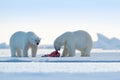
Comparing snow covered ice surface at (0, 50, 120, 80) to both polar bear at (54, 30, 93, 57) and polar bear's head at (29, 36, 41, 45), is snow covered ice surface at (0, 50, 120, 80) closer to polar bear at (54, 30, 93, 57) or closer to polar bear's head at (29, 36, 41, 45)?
polar bear's head at (29, 36, 41, 45)

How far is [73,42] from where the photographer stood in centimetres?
2028

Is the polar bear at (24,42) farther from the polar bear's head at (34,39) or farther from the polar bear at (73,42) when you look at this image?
the polar bear at (73,42)

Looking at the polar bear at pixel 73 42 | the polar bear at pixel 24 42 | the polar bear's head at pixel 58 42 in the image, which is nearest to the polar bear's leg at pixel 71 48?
the polar bear at pixel 73 42

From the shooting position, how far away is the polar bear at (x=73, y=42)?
2019 cm

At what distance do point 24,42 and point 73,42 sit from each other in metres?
2.63

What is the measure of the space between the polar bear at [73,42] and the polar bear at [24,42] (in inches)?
51.6

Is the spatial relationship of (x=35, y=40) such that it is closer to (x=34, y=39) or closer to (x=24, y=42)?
(x=34, y=39)

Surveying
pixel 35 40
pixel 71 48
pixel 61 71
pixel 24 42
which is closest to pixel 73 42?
pixel 71 48

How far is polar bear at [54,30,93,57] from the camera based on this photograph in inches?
795

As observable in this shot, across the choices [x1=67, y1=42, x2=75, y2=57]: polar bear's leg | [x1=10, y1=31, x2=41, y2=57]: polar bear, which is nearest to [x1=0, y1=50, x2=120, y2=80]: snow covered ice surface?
[x1=10, y1=31, x2=41, y2=57]: polar bear

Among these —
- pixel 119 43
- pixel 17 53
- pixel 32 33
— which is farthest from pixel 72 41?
pixel 119 43

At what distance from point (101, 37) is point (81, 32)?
3208cm

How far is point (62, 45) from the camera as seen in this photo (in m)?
20.6

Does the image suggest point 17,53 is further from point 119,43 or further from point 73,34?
point 119,43
